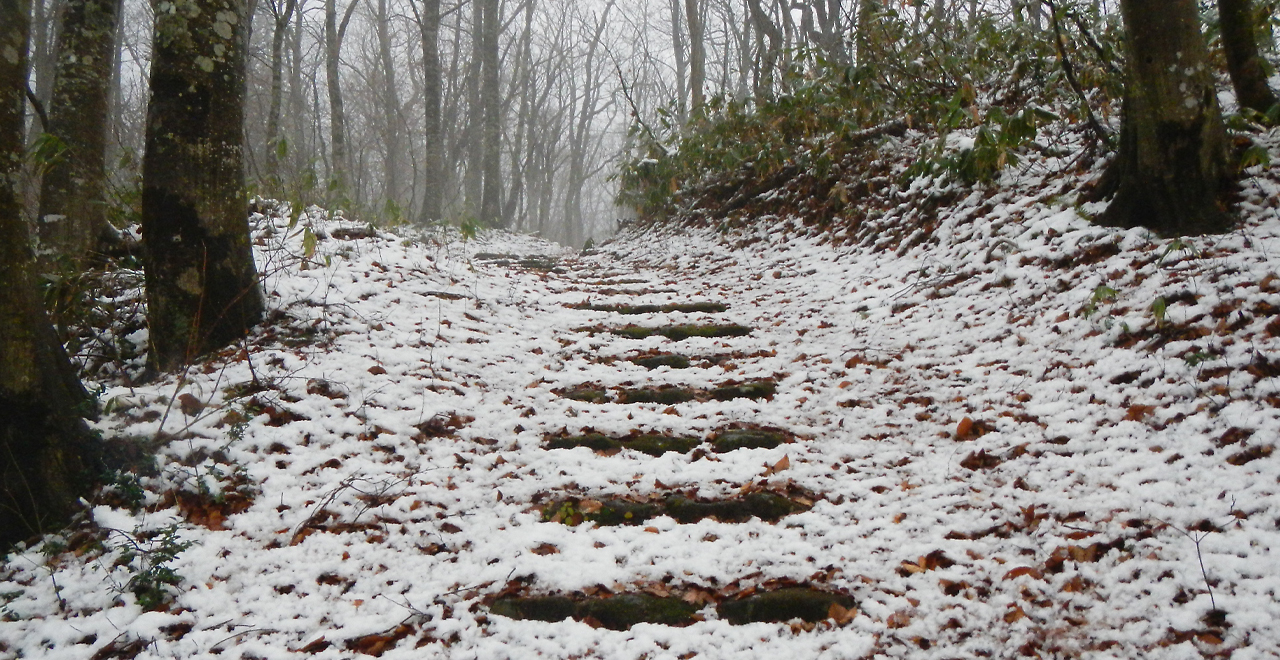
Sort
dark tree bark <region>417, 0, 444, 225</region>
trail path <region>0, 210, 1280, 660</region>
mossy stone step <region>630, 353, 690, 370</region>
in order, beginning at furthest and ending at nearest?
dark tree bark <region>417, 0, 444, 225</region> → mossy stone step <region>630, 353, 690, 370</region> → trail path <region>0, 210, 1280, 660</region>

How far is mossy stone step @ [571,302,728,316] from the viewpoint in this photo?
666cm

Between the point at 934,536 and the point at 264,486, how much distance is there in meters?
3.18

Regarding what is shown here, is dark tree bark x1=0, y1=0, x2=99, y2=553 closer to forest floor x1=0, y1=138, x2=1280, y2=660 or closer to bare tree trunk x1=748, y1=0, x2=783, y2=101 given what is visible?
forest floor x1=0, y1=138, x2=1280, y2=660

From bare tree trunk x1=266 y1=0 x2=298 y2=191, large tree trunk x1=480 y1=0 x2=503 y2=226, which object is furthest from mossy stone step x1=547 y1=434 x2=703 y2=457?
large tree trunk x1=480 y1=0 x2=503 y2=226

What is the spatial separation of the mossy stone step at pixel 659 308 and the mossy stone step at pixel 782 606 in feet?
13.5

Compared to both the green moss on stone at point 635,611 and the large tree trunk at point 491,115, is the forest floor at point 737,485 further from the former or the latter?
the large tree trunk at point 491,115

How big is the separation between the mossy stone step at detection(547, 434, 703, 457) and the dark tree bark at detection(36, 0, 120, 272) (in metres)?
3.74

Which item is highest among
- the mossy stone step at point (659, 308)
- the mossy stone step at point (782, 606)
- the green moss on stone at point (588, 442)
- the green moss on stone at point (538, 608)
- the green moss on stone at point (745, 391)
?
the mossy stone step at point (659, 308)

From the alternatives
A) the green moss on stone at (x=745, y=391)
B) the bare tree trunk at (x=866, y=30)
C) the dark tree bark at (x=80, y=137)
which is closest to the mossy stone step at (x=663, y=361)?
the green moss on stone at (x=745, y=391)

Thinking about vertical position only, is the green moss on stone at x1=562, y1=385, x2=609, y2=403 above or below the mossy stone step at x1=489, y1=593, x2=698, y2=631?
above

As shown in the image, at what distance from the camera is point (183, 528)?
301 cm

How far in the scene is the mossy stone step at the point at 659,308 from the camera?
666 centimetres

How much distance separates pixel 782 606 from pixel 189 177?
419 centimetres

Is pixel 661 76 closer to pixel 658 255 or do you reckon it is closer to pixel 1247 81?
pixel 658 255
